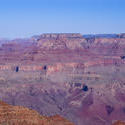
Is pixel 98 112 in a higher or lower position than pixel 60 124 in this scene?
lower

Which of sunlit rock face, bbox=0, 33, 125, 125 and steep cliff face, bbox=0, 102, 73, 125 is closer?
steep cliff face, bbox=0, 102, 73, 125

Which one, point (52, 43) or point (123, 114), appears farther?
point (52, 43)

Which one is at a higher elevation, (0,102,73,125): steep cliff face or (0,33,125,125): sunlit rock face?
(0,102,73,125): steep cliff face

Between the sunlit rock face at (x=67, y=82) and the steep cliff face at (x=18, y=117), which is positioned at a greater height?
the steep cliff face at (x=18, y=117)

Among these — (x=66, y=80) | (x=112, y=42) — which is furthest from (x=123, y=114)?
(x=112, y=42)

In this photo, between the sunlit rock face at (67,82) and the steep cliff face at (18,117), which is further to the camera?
the sunlit rock face at (67,82)

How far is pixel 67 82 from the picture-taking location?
119m

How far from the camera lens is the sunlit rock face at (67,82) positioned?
9132cm

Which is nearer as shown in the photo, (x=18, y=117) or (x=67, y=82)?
(x=18, y=117)

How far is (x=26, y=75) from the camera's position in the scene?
120m

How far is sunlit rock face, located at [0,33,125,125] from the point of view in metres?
91.3

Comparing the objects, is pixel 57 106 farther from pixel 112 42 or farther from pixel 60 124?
pixel 112 42

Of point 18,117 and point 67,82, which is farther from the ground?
point 18,117

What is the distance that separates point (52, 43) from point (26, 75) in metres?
36.0
